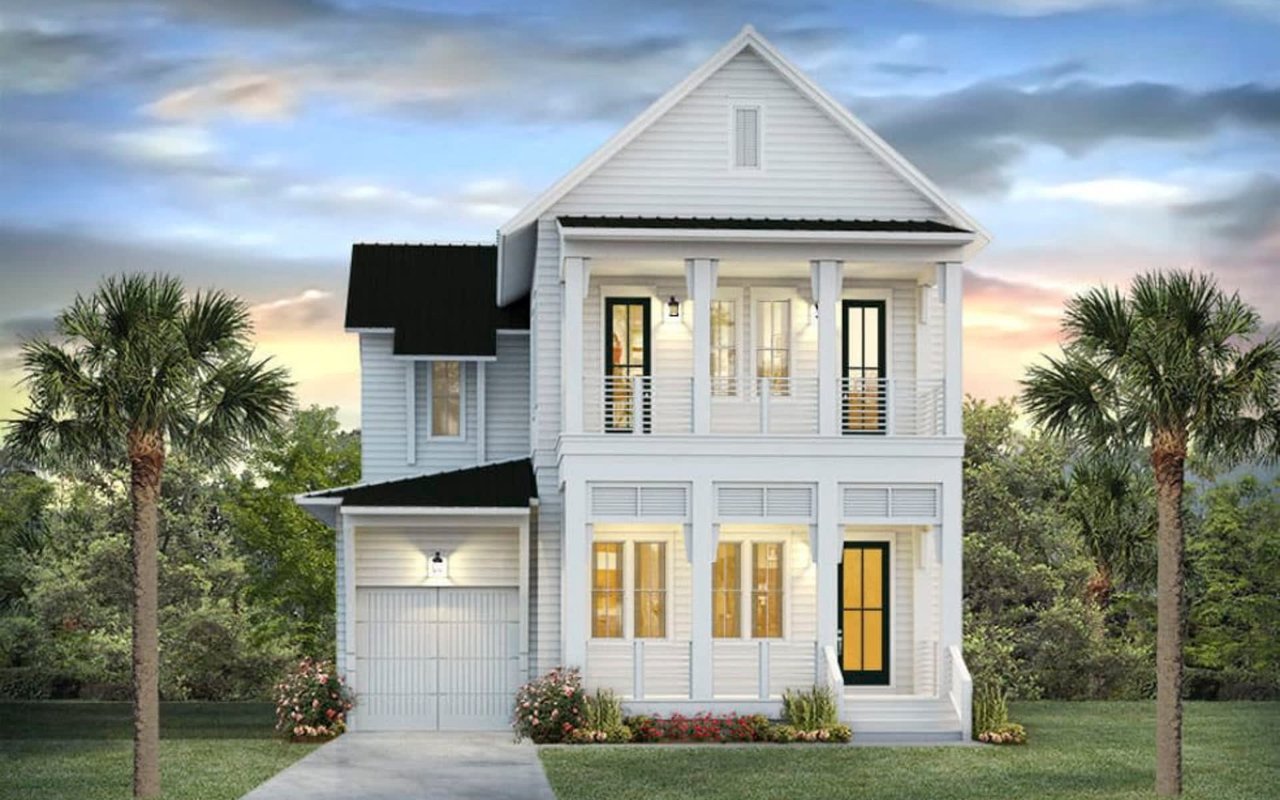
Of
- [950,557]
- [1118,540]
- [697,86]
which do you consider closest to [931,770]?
[950,557]

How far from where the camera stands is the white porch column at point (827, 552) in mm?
28688

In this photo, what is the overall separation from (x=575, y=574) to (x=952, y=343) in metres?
6.67

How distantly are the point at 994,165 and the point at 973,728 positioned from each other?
47.7 feet

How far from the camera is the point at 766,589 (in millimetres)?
30719

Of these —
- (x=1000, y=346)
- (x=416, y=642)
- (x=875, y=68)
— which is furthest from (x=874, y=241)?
(x=1000, y=346)

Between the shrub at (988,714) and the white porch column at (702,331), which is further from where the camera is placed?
the white porch column at (702,331)

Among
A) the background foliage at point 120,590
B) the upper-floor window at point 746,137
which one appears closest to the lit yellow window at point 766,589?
the upper-floor window at point 746,137

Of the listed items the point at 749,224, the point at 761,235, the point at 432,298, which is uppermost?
the point at 749,224

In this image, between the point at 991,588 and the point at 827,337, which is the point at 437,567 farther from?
the point at 991,588

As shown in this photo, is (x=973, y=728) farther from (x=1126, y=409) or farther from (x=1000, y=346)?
(x=1000, y=346)

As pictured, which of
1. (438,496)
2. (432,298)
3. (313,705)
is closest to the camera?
(313,705)

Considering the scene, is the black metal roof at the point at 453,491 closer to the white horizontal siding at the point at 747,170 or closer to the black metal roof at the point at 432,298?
the black metal roof at the point at 432,298

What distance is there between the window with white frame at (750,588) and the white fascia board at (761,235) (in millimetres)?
5158

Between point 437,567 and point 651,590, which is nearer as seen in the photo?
point 651,590
